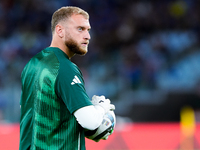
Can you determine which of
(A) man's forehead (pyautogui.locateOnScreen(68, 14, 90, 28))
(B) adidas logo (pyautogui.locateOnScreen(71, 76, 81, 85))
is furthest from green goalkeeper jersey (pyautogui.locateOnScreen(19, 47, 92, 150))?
(A) man's forehead (pyautogui.locateOnScreen(68, 14, 90, 28))

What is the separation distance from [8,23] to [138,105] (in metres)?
6.17

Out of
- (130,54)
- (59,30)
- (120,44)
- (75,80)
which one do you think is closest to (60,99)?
(75,80)

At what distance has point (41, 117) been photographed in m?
2.74

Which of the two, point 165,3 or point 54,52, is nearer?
point 54,52

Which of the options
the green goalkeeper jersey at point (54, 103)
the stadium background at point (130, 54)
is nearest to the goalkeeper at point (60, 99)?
the green goalkeeper jersey at point (54, 103)

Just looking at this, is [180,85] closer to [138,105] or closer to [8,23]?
[138,105]

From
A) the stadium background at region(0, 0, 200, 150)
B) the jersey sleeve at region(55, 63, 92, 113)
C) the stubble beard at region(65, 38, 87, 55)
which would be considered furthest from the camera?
the stadium background at region(0, 0, 200, 150)

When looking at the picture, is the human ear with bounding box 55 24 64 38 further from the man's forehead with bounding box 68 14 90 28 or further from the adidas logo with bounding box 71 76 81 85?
the adidas logo with bounding box 71 76 81 85

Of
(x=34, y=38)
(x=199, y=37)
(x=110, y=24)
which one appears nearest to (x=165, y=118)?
(x=199, y=37)

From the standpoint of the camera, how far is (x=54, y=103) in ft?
8.83

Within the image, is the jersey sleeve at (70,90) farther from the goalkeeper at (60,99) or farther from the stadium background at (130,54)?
the stadium background at (130,54)

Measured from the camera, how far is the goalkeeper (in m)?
2.62

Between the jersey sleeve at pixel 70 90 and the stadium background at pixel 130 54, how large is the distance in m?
6.57

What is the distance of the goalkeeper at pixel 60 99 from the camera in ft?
8.58
